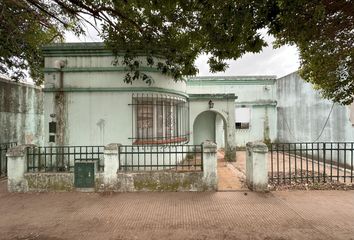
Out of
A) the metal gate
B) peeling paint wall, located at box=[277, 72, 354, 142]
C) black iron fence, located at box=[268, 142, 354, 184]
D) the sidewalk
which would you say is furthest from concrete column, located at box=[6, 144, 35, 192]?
peeling paint wall, located at box=[277, 72, 354, 142]

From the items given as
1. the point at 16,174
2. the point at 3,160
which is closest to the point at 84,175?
the point at 16,174

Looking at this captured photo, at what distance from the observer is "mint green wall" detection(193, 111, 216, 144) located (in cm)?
1471

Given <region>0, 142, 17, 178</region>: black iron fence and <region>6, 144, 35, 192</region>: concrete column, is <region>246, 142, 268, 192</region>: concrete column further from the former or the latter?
<region>0, 142, 17, 178</region>: black iron fence

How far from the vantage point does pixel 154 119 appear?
8836 mm

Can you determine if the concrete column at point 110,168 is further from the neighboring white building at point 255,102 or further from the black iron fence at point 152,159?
the neighboring white building at point 255,102

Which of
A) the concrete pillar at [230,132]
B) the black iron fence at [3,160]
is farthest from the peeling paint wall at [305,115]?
the black iron fence at [3,160]

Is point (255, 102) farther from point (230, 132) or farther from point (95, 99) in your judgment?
point (95, 99)

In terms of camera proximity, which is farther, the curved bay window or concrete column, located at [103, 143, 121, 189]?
the curved bay window

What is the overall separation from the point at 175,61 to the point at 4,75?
27.3ft

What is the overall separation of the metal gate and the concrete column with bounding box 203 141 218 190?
2.96 meters

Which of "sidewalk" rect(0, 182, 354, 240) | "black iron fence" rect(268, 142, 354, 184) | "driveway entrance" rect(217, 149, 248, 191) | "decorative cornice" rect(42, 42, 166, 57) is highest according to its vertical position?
"decorative cornice" rect(42, 42, 166, 57)

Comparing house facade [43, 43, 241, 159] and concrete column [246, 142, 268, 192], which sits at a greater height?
house facade [43, 43, 241, 159]

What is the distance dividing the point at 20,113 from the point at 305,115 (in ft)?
44.9

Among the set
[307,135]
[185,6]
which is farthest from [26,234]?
[307,135]
